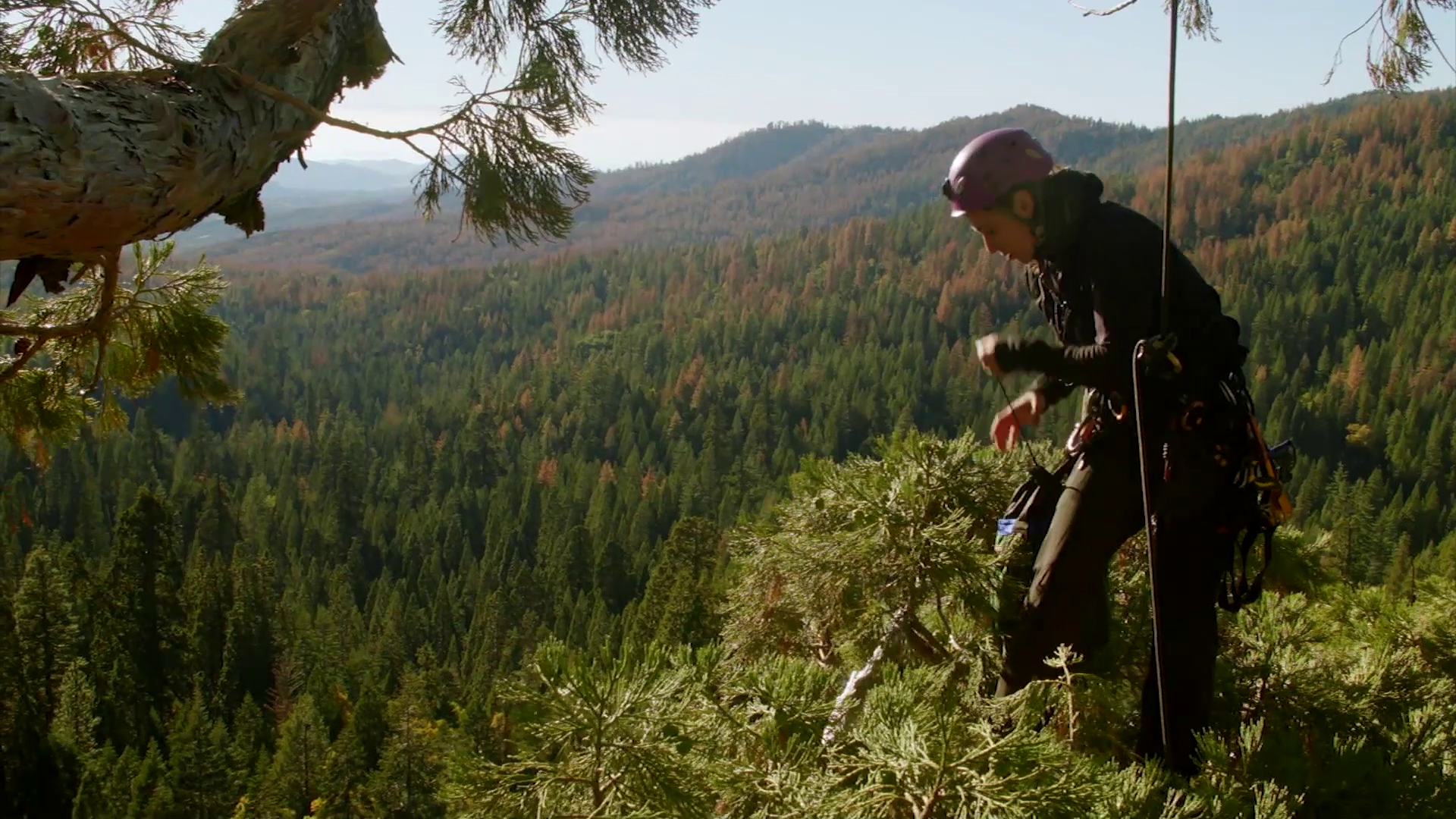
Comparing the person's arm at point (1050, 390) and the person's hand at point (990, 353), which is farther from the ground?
the person's hand at point (990, 353)

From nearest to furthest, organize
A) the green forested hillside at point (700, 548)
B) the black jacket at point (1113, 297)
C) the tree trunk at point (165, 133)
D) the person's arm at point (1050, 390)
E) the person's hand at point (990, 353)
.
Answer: the tree trunk at point (165, 133), the green forested hillside at point (700, 548), the black jacket at point (1113, 297), the person's hand at point (990, 353), the person's arm at point (1050, 390)

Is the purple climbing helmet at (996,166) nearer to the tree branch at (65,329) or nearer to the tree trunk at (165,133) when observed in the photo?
the tree trunk at (165,133)

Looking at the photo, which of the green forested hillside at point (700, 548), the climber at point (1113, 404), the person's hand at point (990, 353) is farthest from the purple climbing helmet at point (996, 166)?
the green forested hillside at point (700, 548)

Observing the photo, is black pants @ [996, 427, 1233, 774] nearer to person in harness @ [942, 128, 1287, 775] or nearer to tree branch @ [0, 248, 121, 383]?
person in harness @ [942, 128, 1287, 775]

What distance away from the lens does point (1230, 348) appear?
112 inches

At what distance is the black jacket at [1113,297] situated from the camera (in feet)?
9.07

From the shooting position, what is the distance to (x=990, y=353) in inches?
115

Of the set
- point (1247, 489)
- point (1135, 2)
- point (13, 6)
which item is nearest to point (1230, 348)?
point (1247, 489)

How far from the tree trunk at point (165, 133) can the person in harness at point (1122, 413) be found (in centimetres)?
199

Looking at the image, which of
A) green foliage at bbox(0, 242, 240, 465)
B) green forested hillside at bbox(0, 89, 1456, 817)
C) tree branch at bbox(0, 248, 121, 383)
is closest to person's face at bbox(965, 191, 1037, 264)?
green forested hillside at bbox(0, 89, 1456, 817)

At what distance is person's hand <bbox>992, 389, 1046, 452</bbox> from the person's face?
0.51 meters

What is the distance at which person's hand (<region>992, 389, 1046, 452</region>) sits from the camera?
3344 millimetres

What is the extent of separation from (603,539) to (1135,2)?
60.0 metres

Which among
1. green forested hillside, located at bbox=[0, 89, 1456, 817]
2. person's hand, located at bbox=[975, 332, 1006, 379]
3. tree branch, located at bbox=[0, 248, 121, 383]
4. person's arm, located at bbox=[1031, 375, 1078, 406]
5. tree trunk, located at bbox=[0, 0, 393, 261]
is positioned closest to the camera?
tree trunk, located at bbox=[0, 0, 393, 261]
